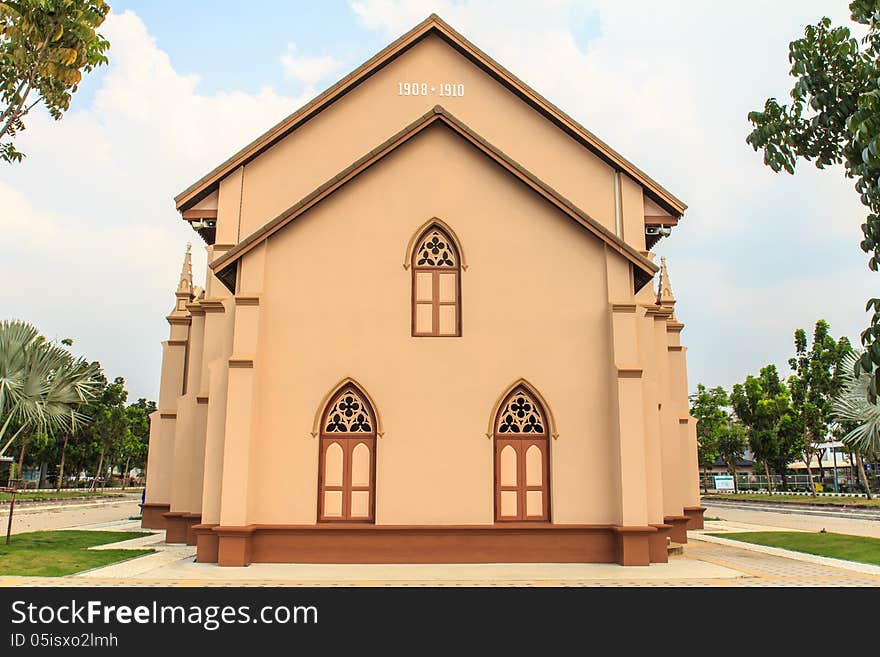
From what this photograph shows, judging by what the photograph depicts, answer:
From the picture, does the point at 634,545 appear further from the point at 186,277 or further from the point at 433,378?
the point at 186,277

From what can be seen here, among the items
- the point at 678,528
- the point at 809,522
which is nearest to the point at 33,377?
the point at 678,528

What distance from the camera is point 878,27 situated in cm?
750

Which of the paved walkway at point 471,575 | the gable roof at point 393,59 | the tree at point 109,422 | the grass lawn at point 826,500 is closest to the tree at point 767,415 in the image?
the grass lawn at point 826,500

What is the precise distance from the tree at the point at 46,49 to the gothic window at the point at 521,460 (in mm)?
11364

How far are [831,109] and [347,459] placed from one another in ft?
33.2

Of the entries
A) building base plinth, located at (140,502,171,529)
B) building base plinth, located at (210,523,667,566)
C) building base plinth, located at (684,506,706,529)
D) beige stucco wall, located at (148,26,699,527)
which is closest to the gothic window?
beige stucco wall, located at (148,26,699,527)

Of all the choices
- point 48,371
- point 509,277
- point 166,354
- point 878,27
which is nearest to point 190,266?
point 166,354

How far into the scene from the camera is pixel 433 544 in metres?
14.0

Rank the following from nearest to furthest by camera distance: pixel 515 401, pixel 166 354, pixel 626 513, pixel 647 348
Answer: pixel 626 513 → pixel 515 401 → pixel 647 348 → pixel 166 354

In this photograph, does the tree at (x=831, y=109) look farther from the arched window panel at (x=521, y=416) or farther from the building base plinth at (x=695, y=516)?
the building base plinth at (x=695, y=516)

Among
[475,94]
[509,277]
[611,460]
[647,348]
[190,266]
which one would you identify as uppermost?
[475,94]
